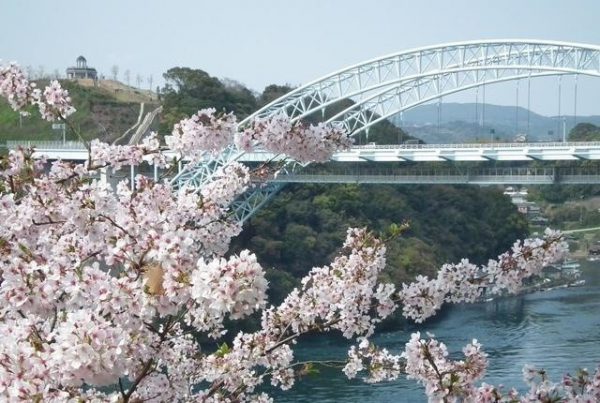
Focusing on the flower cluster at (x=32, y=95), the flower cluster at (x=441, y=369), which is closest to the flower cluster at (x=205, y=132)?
the flower cluster at (x=32, y=95)

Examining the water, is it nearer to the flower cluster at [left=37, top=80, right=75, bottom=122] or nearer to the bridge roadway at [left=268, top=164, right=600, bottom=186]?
the bridge roadway at [left=268, top=164, right=600, bottom=186]

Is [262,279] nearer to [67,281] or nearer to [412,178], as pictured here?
[67,281]

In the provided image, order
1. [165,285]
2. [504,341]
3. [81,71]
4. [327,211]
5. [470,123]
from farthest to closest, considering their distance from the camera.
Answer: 1. [470,123]
2. [81,71]
3. [327,211]
4. [504,341]
5. [165,285]

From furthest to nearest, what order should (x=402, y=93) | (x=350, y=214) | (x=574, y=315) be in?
(x=350, y=214) < (x=402, y=93) < (x=574, y=315)

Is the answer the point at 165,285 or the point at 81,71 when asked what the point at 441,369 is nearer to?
the point at 165,285

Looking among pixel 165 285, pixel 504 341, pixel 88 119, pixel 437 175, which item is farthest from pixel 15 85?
pixel 88 119

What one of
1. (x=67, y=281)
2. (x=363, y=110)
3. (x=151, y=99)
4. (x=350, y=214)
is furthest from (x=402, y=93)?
(x=67, y=281)

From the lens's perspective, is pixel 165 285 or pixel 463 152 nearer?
pixel 165 285
